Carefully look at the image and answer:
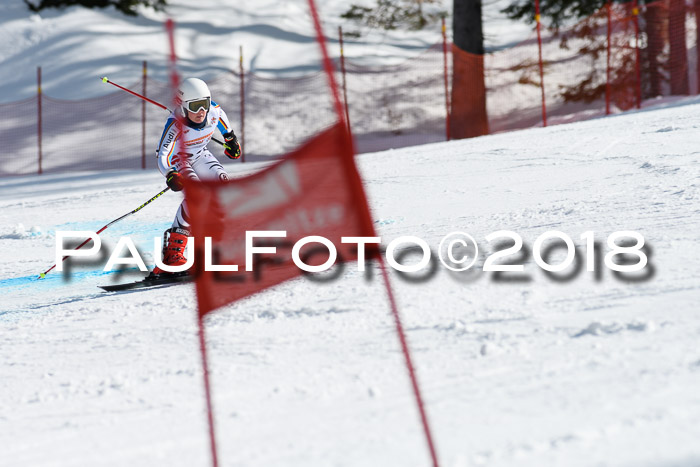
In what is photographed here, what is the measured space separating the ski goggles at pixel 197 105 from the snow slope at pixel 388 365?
1.37 meters

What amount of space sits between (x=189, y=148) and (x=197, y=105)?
2.03 ft

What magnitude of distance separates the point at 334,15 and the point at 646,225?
24502 millimetres

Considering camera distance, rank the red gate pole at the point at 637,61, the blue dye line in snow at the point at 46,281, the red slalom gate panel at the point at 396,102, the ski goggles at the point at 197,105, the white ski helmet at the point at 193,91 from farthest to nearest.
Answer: the red slalom gate panel at the point at 396,102, the red gate pole at the point at 637,61, the blue dye line in snow at the point at 46,281, the ski goggles at the point at 197,105, the white ski helmet at the point at 193,91

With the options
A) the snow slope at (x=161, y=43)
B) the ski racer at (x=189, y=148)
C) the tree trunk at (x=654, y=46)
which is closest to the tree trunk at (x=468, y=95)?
the tree trunk at (x=654, y=46)

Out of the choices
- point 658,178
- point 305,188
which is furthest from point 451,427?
point 658,178

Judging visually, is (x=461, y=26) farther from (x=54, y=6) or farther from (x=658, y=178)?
(x=54, y=6)

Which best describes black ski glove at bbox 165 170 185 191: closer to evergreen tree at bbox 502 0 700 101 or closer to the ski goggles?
the ski goggles

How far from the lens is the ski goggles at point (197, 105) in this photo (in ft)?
20.3

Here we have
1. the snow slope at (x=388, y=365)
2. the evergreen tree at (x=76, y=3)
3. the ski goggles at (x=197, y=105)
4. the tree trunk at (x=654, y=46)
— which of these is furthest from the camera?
the evergreen tree at (x=76, y=3)

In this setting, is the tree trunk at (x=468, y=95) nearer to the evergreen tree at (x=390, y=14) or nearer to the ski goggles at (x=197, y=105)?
the evergreen tree at (x=390, y=14)

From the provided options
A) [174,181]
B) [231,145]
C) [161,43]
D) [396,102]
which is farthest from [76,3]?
[174,181]

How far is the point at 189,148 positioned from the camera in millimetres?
6785

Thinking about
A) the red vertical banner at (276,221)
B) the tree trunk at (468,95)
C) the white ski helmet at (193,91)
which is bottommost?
the red vertical banner at (276,221)

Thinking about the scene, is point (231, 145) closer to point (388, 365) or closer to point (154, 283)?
point (154, 283)
